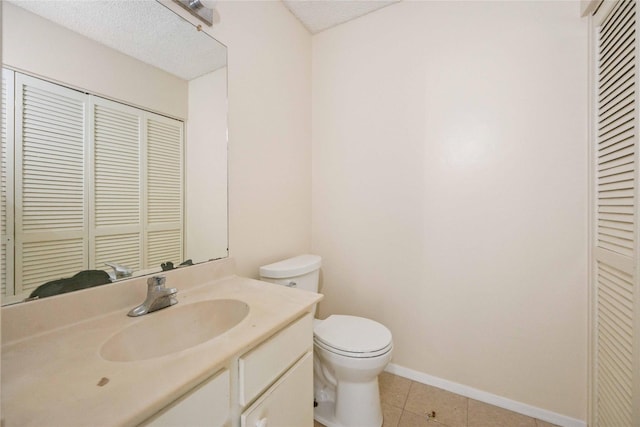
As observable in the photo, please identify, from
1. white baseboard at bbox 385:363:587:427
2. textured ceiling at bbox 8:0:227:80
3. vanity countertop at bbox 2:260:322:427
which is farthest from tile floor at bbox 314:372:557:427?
textured ceiling at bbox 8:0:227:80

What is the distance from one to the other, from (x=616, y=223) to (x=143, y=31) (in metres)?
2.08

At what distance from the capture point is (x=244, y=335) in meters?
0.78

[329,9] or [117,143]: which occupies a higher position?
[329,9]

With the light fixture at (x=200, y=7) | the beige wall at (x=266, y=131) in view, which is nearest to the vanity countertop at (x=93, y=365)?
the beige wall at (x=266, y=131)

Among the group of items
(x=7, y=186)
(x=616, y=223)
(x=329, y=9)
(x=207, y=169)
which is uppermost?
(x=329, y=9)

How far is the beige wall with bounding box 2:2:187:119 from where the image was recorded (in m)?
0.77

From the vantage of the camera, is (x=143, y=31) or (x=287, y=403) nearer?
(x=287, y=403)

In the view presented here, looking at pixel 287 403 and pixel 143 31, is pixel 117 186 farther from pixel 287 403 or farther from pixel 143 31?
pixel 287 403

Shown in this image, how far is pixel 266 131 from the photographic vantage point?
1.61 m

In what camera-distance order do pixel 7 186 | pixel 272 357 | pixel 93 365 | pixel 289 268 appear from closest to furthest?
1. pixel 93 365
2. pixel 7 186
3. pixel 272 357
4. pixel 289 268

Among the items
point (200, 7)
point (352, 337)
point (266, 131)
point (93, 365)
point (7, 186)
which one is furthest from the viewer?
point (266, 131)

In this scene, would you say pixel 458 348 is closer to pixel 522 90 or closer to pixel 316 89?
pixel 522 90

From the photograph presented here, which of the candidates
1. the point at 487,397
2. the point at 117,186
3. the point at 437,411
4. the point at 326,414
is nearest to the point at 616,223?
the point at 487,397

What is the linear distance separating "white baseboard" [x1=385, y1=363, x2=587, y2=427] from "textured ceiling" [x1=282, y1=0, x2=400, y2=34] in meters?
Answer: 2.36
